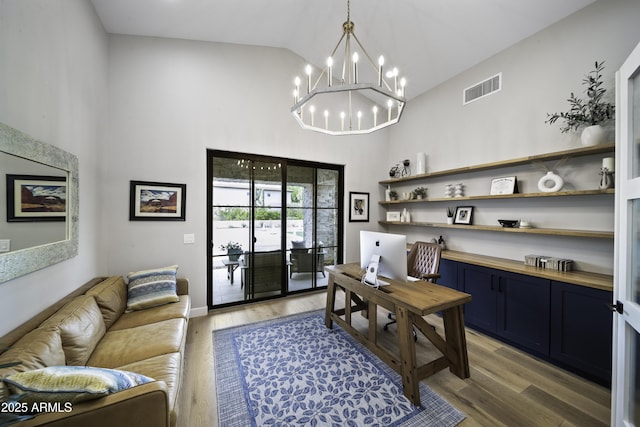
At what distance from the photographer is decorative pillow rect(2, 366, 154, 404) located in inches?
37.7

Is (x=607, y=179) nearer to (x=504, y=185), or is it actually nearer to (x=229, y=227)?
(x=504, y=185)

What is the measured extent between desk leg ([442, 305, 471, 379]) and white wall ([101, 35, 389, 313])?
3045 millimetres

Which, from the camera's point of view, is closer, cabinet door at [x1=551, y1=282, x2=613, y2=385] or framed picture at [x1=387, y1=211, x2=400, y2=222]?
cabinet door at [x1=551, y1=282, x2=613, y2=385]

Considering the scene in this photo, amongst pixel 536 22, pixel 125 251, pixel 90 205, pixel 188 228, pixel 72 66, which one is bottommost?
pixel 125 251

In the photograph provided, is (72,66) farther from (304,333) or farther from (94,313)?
(304,333)

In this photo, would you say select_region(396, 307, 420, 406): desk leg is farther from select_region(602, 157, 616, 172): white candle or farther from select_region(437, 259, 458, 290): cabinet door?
select_region(602, 157, 616, 172): white candle

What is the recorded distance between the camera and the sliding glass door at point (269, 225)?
3.48m

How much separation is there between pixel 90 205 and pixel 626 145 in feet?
14.7

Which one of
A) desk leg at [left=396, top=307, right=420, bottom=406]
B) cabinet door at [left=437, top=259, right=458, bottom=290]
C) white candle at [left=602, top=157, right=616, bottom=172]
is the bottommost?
desk leg at [left=396, top=307, right=420, bottom=406]

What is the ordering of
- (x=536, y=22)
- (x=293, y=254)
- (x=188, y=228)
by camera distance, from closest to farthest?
(x=536, y=22), (x=188, y=228), (x=293, y=254)

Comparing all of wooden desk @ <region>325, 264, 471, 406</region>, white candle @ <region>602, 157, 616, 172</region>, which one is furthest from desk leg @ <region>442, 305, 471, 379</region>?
white candle @ <region>602, 157, 616, 172</region>

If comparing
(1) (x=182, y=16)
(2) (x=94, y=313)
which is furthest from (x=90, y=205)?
(1) (x=182, y=16)

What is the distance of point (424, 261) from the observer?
296 cm

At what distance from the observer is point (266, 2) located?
2.77 m
